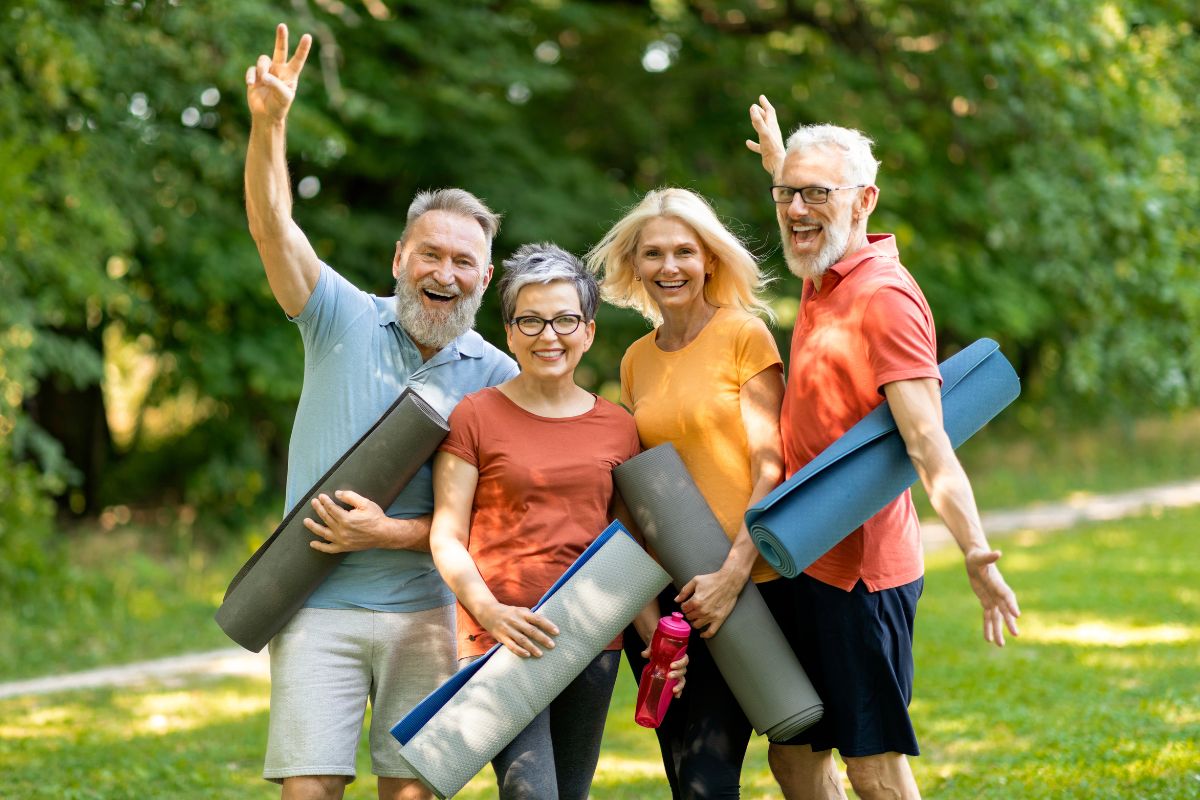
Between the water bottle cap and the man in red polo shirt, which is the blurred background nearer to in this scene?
the man in red polo shirt

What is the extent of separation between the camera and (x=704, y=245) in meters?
3.82

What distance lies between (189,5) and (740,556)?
746 centimetres

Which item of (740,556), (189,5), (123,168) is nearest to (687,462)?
(740,556)

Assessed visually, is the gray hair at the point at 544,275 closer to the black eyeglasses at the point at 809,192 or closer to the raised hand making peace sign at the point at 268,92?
the black eyeglasses at the point at 809,192

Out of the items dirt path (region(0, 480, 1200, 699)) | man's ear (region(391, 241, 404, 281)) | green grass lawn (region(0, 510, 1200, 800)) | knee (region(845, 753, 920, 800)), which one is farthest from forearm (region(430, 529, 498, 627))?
dirt path (region(0, 480, 1200, 699))

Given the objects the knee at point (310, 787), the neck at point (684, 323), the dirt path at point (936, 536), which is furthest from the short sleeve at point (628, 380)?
the dirt path at point (936, 536)

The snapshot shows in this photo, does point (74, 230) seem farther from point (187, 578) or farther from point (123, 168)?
point (187, 578)

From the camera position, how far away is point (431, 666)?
3799 mm

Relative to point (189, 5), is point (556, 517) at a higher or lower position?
lower

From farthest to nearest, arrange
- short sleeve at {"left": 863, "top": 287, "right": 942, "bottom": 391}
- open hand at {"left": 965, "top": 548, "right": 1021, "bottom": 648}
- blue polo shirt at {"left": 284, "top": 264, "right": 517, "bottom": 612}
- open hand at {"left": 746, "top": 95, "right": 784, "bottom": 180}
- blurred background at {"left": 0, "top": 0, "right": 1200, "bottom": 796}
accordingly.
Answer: blurred background at {"left": 0, "top": 0, "right": 1200, "bottom": 796} < open hand at {"left": 746, "top": 95, "right": 784, "bottom": 180} < blue polo shirt at {"left": 284, "top": 264, "right": 517, "bottom": 612} < short sleeve at {"left": 863, "top": 287, "right": 942, "bottom": 391} < open hand at {"left": 965, "top": 548, "right": 1021, "bottom": 648}

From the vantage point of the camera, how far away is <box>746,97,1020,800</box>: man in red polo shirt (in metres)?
3.52

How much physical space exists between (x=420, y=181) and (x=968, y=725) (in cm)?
813

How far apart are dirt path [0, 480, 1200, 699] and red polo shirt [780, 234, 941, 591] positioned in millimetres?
4555

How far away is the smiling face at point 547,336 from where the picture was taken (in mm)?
3572
